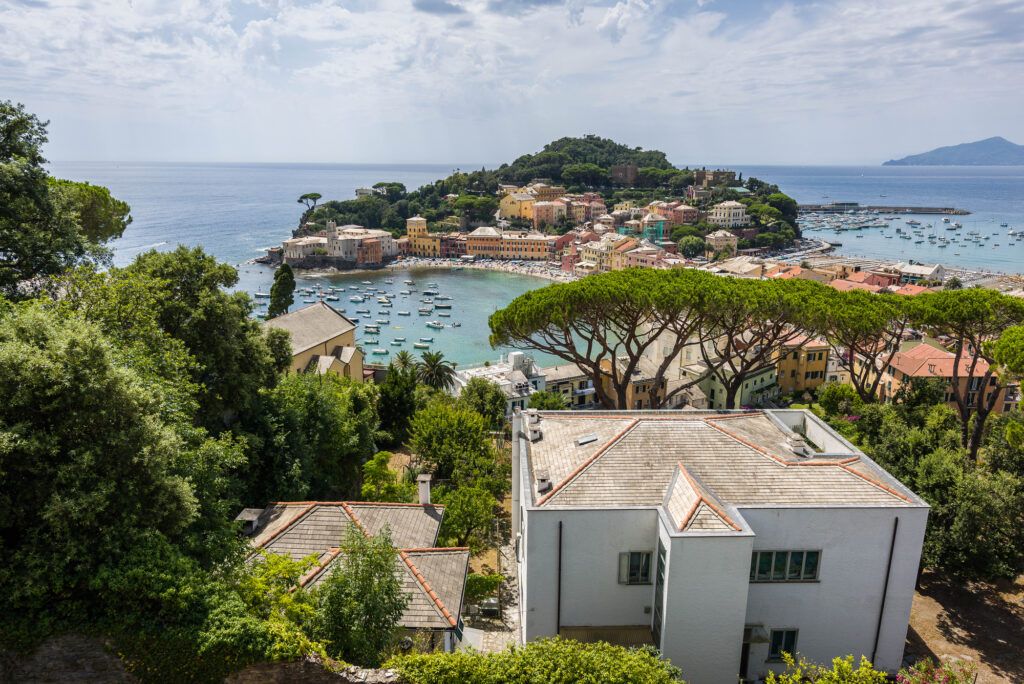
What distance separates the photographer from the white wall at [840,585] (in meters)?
11.2

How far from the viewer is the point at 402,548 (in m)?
11.9

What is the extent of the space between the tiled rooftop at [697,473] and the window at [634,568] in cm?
100

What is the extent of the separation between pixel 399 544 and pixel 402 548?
0.25 metres

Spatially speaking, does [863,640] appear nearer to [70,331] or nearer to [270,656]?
[270,656]

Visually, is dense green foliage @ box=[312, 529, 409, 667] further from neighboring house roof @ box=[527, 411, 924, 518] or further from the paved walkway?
the paved walkway

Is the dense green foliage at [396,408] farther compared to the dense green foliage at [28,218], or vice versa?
the dense green foliage at [396,408]

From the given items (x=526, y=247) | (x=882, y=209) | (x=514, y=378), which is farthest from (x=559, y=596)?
(x=882, y=209)

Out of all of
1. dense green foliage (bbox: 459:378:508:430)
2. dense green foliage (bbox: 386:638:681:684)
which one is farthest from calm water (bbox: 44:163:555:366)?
dense green foliage (bbox: 386:638:681:684)

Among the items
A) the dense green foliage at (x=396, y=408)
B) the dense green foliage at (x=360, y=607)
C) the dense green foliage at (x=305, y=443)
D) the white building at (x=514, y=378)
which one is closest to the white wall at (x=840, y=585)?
the dense green foliage at (x=360, y=607)

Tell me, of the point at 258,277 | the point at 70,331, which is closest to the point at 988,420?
the point at 70,331

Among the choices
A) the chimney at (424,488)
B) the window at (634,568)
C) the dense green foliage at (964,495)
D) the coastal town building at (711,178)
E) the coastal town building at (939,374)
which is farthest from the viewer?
the coastal town building at (711,178)

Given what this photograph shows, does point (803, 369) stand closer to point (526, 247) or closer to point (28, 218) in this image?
point (28, 218)

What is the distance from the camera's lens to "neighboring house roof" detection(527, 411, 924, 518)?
11445 mm

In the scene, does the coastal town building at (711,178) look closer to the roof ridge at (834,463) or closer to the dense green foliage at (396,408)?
the dense green foliage at (396,408)
